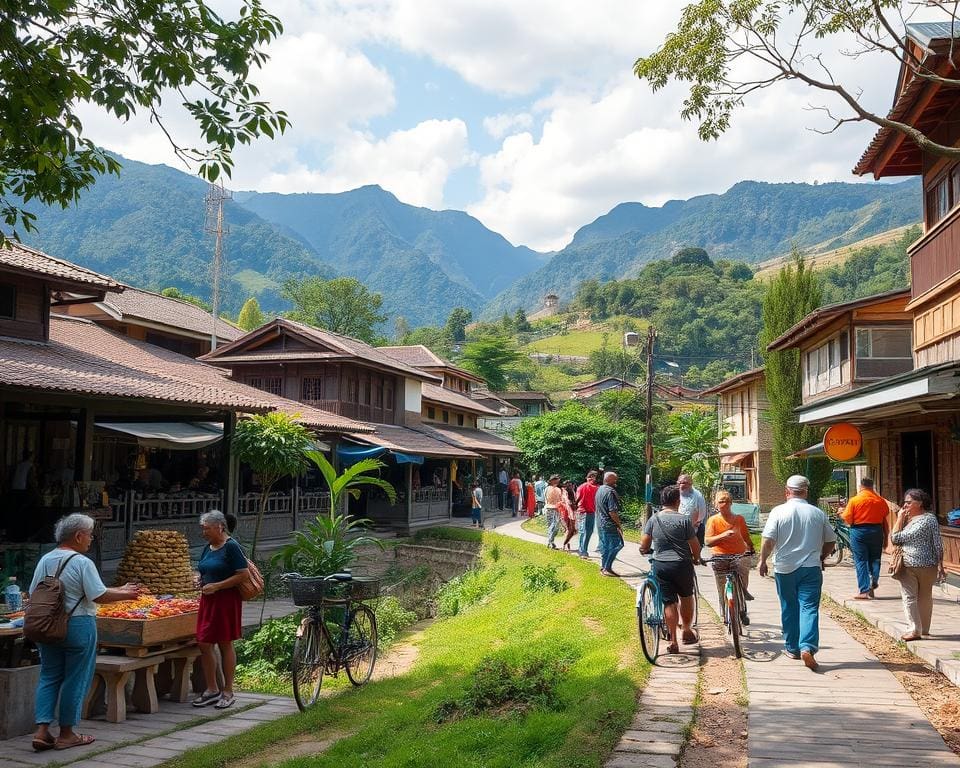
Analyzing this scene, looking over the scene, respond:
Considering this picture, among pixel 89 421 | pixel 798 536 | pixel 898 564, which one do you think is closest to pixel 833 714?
pixel 798 536

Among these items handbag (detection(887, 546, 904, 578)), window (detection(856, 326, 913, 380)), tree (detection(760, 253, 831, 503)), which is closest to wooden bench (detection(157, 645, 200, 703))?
handbag (detection(887, 546, 904, 578))

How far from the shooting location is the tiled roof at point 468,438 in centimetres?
3596

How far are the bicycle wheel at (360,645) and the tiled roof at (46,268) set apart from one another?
9850 millimetres

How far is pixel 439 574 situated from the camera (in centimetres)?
2448

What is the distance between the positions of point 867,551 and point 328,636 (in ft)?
25.4

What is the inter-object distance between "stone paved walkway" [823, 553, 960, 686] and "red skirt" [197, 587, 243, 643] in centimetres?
645

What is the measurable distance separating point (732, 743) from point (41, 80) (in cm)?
731

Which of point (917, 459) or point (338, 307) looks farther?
point (338, 307)

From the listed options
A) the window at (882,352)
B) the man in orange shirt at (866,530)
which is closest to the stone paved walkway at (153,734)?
the man in orange shirt at (866,530)

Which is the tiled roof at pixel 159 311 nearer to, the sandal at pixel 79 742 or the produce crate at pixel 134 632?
the produce crate at pixel 134 632

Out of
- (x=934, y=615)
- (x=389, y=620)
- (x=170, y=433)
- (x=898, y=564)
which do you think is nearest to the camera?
(x=898, y=564)

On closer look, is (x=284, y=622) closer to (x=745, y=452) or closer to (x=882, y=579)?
(x=882, y=579)

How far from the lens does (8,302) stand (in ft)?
52.6

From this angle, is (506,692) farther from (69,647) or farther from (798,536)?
(69,647)
